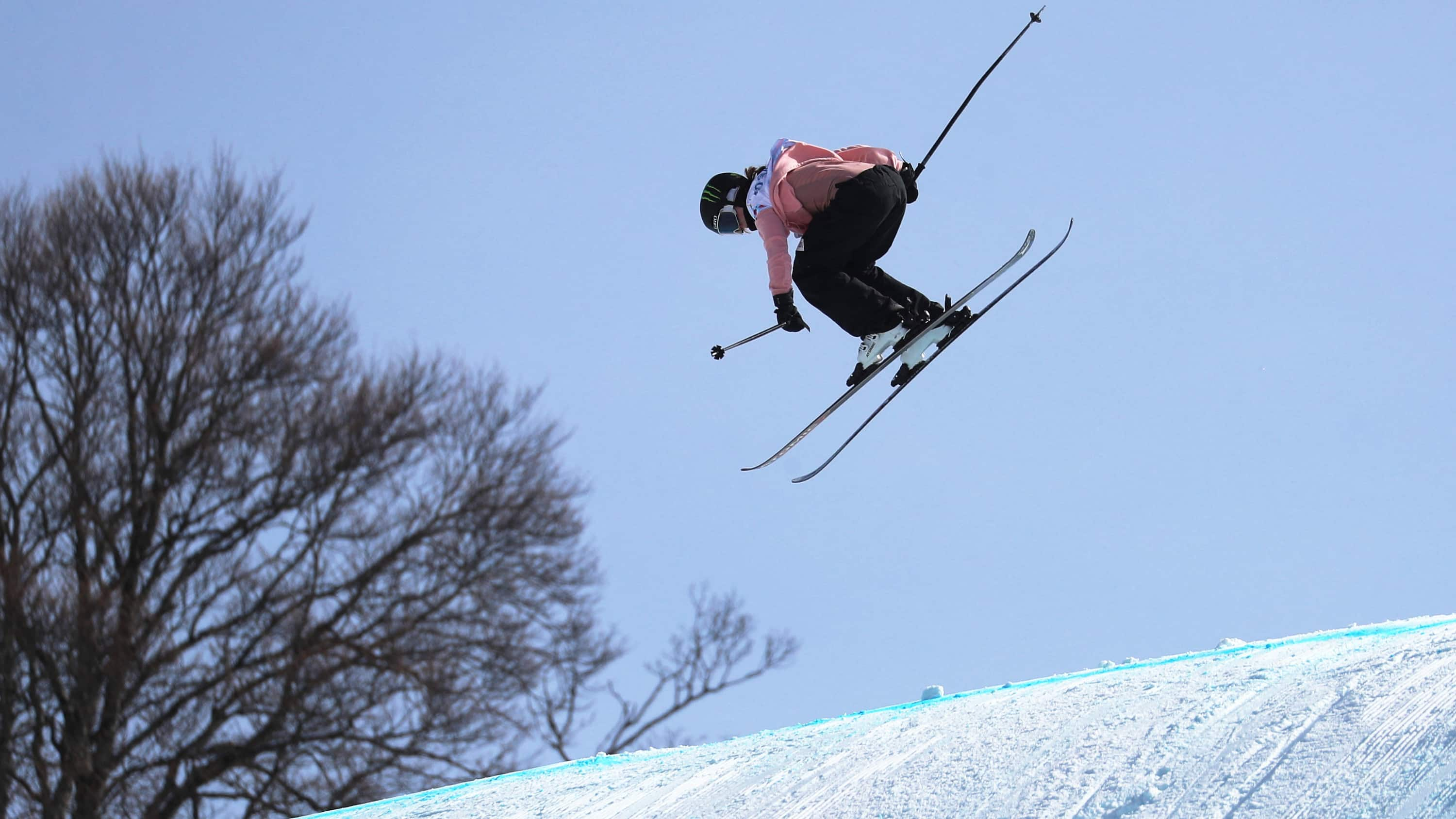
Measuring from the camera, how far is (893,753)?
3904 mm

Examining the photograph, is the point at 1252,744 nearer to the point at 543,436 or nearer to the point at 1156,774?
the point at 1156,774

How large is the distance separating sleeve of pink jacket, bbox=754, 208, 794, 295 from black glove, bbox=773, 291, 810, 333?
0.06 feet

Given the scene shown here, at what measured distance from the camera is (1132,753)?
3322 mm

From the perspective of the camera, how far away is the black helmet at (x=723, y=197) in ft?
19.4

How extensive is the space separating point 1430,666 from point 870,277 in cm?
294

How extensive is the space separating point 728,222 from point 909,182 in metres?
0.76

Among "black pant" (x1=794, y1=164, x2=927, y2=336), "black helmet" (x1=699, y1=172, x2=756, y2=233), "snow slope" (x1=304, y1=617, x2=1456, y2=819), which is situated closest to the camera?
"snow slope" (x1=304, y1=617, x2=1456, y2=819)

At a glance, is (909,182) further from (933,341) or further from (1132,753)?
(1132,753)

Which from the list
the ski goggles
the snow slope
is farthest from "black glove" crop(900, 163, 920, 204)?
the snow slope

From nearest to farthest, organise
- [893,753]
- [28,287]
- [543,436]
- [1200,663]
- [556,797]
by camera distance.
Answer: [893,753] → [1200,663] → [556,797] → [28,287] → [543,436]

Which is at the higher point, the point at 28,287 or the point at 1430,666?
the point at 28,287

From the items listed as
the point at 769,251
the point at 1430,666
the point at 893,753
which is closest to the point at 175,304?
the point at 769,251

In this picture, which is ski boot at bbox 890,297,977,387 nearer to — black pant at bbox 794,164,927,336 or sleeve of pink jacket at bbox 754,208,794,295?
black pant at bbox 794,164,927,336

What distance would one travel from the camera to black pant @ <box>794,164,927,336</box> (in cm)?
547
